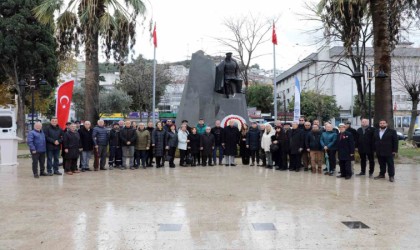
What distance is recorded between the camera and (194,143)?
564 inches

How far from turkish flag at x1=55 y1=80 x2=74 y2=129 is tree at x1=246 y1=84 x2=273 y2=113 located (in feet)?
165

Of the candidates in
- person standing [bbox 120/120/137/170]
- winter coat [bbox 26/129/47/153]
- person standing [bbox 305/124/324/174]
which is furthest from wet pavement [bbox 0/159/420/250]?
person standing [bbox 120/120/137/170]

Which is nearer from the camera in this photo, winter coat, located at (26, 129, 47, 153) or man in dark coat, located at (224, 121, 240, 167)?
winter coat, located at (26, 129, 47, 153)

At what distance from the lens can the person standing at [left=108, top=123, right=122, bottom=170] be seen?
13414 mm

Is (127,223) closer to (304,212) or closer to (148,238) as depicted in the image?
(148,238)

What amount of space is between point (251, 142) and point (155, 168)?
3.36 metres

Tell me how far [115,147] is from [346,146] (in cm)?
715

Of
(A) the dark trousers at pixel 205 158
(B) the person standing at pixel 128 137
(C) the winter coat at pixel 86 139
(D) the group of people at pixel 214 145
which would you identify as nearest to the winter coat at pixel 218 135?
(D) the group of people at pixel 214 145

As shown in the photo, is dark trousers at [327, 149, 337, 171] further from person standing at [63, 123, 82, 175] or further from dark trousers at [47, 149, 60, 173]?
dark trousers at [47, 149, 60, 173]

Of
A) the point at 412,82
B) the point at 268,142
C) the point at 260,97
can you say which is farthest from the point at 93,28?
the point at 260,97

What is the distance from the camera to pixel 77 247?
504 cm

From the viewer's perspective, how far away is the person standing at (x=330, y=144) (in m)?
12.1

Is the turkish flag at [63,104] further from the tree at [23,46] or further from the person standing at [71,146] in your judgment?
the tree at [23,46]

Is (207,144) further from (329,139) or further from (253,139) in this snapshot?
(329,139)
